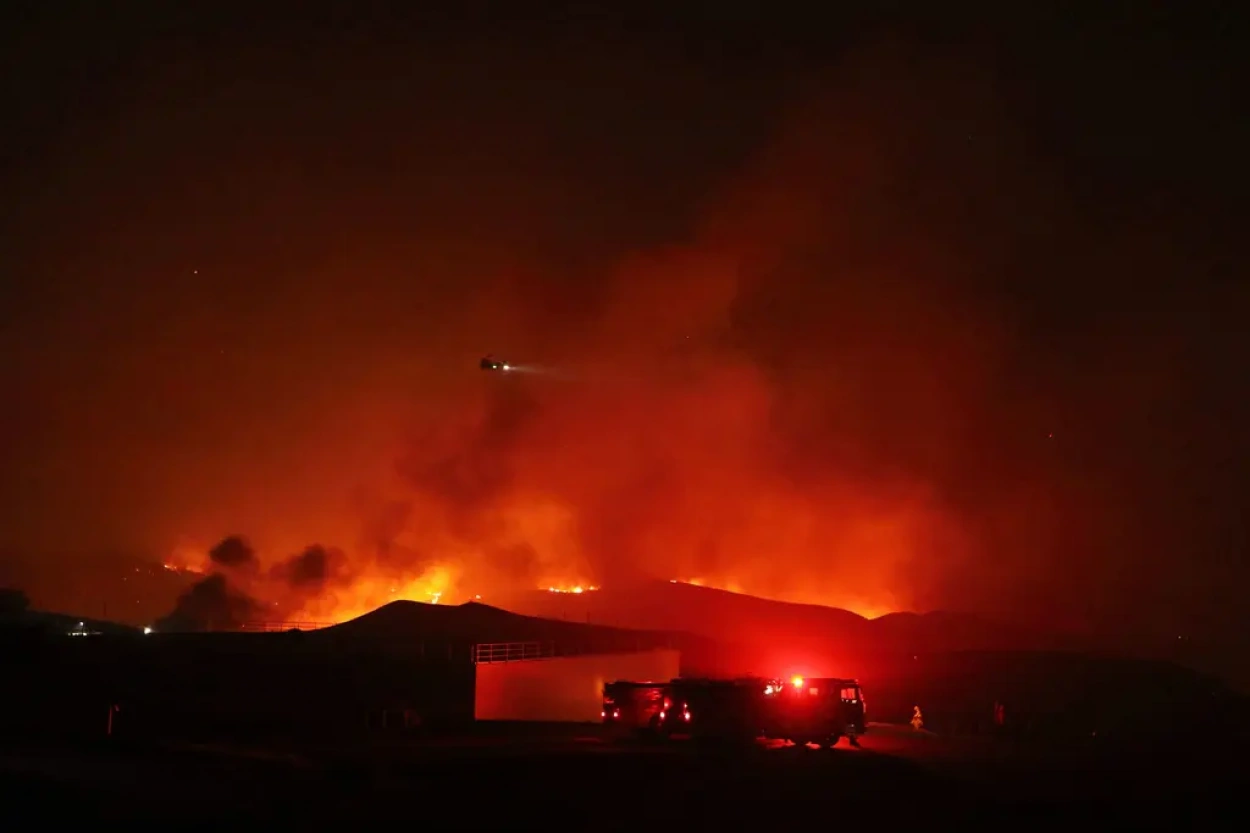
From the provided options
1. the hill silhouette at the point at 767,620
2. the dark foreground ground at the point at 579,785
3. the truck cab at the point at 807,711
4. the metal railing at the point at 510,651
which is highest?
the hill silhouette at the point at 767,620

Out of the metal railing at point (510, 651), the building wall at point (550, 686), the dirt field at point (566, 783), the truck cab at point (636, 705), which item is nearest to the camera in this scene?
the dirt field at point (566, 783)

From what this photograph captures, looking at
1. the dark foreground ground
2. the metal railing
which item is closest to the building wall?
the metal railing

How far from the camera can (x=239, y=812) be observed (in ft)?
52.0

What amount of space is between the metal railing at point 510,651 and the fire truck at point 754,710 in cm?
1256

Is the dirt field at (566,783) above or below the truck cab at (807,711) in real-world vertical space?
below

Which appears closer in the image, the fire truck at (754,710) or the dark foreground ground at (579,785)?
the dark foreground ground at (579,785)

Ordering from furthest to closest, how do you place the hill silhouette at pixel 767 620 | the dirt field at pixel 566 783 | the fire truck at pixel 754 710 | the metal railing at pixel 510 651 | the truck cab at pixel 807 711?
the hill silhouette at pixel 767 620 < the metal railing at pixel 510 651 < the truck cab at pixel 807 711 < the fire truck at pixel 754 710 < the dirt field at pixel 566 783

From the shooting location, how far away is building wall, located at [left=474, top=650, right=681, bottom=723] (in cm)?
3716

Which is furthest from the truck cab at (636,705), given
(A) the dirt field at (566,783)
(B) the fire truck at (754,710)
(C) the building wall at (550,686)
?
(C) the building wall at (550,686)

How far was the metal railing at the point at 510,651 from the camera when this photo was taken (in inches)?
1716

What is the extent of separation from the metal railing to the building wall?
222cm

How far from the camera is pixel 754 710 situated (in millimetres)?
29469

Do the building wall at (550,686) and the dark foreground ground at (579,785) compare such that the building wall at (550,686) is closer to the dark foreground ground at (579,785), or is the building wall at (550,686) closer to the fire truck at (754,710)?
the fire truck at (754,710)

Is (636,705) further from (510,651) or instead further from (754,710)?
(510,651)
